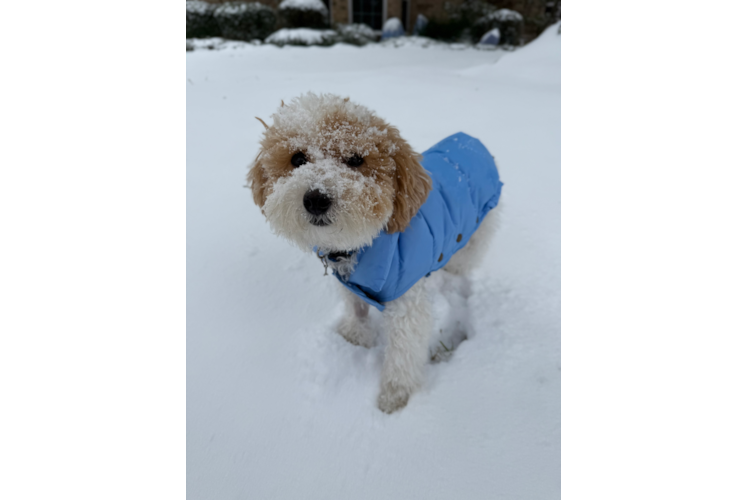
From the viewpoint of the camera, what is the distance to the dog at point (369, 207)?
150cm

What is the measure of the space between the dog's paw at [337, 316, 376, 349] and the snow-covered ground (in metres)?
0.05

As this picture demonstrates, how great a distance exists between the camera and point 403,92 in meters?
5.70

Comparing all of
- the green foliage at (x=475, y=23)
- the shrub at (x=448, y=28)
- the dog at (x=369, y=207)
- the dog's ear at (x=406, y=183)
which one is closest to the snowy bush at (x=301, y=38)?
the shrub at (x=448, y=28)

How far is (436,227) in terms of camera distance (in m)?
1.92

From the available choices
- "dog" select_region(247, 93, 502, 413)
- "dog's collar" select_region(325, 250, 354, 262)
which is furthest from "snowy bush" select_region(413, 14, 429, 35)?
"dog's collar" select_region(325, 250, 354, 262)

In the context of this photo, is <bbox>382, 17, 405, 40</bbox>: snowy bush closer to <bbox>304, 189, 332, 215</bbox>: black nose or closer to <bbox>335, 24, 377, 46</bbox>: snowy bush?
<bbox>335, 24, 377, 46</bbox>: snowy bush

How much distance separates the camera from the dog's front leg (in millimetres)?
1911

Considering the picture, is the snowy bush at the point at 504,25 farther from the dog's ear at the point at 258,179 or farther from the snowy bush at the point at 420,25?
the dog's ear at the point at 258,179

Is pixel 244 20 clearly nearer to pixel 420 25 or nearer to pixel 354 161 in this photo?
pixel 420 25

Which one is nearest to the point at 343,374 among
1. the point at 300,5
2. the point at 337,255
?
the point at 337,255

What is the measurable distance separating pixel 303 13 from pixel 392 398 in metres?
14.5

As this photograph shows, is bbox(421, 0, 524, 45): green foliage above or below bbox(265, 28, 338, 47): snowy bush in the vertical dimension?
above
